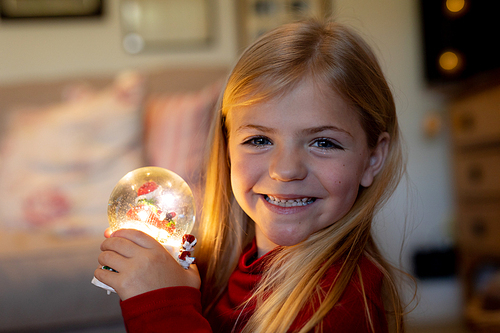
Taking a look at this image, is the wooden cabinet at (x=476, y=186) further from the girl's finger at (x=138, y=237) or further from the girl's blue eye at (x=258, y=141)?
the girl's finger at (x=138, y=237)

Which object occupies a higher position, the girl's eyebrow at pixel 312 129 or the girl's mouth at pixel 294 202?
the girl's eyebrow at pixel 312 129

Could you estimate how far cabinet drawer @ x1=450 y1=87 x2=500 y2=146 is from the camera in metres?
1.94

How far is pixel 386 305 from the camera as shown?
31.6 inches

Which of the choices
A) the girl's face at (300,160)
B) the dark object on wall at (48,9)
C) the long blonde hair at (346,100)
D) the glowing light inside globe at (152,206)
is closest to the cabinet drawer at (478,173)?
the long blonde hair at (346,100)

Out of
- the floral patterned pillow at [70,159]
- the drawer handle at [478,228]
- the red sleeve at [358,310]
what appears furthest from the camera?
the drawer handle at [478,228]

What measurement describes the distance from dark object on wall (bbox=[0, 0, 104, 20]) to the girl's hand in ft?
6.77

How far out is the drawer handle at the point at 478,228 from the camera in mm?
2104

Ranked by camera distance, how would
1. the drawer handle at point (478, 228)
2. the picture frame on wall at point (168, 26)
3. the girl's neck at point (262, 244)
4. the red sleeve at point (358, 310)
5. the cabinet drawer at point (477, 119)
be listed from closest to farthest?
the red sleeve at point (358, 310), the girl's neck at point (262, 244), the cabinet drawer at point (477, 119), the drawer handle at point (478, 228), the picture frame on wall at point (168, 26)

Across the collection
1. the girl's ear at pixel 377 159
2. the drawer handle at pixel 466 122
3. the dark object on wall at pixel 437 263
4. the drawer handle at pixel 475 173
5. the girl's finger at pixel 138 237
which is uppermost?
the girl's ear at pixel 377 159

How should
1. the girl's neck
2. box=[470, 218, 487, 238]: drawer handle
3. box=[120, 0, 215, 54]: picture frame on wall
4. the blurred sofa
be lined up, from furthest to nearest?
box=[120, 0, 215, 54]: picture frame on wall
box=[470, 218, 487, 238]: drawer handle
the blurred sofa
the girl's neck

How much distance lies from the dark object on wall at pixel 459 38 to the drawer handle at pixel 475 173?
492 mm

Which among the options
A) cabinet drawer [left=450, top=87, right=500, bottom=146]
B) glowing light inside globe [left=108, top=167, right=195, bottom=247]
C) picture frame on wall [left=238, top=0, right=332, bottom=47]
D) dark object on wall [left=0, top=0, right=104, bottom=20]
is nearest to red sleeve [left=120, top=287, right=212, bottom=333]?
glowing light inside globe [left=108, top=167, right=195, bottom=247]

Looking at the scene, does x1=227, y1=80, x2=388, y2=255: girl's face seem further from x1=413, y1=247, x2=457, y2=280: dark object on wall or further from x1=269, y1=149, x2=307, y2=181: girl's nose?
x1=413, y1=247, x2=457, y2=280: dark object on wall

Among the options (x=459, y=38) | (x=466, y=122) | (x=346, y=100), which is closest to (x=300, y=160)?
(x=346, y=100)
